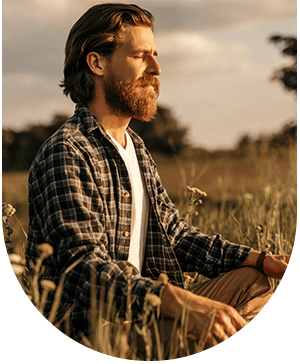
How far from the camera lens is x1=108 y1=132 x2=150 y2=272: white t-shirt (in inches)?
82.4

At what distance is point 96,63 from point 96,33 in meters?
0.16

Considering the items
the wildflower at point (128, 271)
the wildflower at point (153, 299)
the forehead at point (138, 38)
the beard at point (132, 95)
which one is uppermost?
the forehead at point (138, 38)

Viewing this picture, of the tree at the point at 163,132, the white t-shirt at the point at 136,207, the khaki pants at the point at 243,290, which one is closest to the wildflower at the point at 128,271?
the white t-shirt at the point at 136,207

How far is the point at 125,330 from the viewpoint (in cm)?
171

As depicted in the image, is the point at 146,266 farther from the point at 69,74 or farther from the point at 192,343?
the point at 69,74

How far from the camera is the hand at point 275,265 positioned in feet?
6.98

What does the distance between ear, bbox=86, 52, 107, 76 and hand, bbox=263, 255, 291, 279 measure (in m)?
1.42

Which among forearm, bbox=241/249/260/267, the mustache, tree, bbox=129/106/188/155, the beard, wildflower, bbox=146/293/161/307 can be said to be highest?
tree, bbox=129/106/188/155

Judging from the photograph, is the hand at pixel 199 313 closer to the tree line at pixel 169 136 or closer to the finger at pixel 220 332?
the finger at pixel 220 332

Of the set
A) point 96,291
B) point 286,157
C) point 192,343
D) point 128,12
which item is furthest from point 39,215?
point 286,157

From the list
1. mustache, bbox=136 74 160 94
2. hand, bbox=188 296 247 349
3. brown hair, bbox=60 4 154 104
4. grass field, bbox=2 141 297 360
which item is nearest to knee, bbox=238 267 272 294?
grass field, bbox=2 141 297 360

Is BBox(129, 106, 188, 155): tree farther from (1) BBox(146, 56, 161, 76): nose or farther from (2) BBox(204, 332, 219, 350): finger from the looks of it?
(2) BBox(204, 332, 219, 350): finger

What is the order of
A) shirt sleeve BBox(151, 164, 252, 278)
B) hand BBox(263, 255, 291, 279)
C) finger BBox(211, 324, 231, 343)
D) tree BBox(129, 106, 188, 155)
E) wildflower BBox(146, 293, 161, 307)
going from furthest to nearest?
tree BBox(129, 106, 188, 155) < shirt sleeve BBox(151, 164, 252, 278) < hand BBox(263, 255, 291, 279) < finger BBox(211, 324, 231, 343) < wildflower BBox(146, 293, 161, 307)

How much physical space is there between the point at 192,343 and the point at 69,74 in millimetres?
1678
